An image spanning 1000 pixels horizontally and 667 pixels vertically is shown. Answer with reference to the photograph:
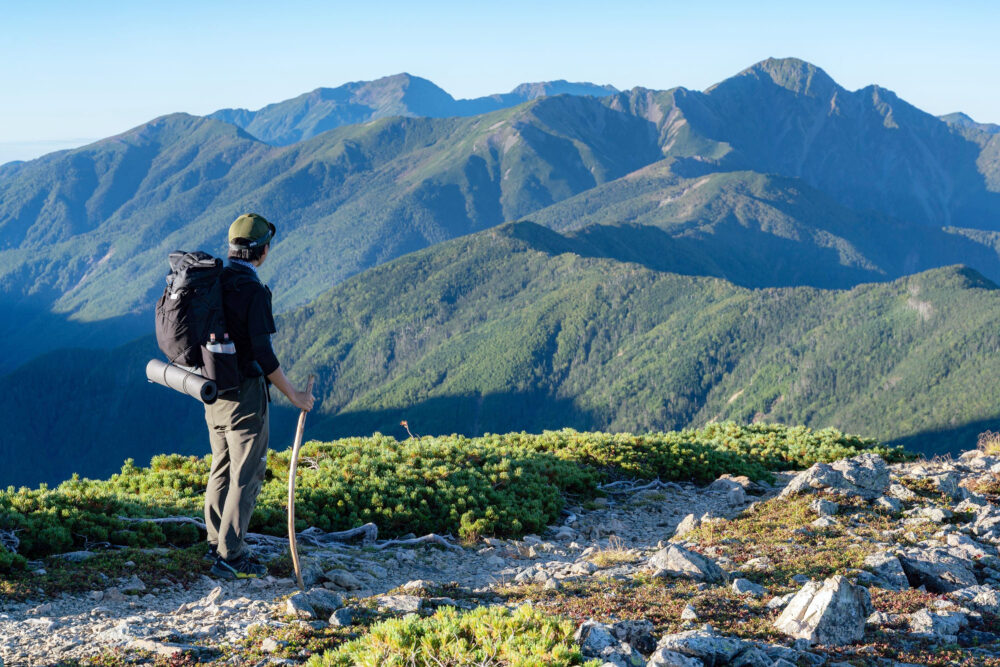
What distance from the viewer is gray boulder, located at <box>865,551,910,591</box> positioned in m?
10.5

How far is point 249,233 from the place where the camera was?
34.0 ft

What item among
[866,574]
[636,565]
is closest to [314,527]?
[636,565]

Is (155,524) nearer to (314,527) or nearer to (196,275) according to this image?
(314,527)

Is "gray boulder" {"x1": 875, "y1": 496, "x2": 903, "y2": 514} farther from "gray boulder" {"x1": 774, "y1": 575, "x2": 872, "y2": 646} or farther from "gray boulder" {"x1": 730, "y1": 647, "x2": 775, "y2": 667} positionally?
"gray boulder" {"x1": 730, "y1": 647, "x2": 775, "y2": 667}

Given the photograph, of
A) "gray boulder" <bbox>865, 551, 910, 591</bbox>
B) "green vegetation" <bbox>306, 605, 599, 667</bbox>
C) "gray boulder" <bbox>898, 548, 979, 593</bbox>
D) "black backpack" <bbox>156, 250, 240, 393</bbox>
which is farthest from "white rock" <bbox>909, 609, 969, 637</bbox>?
"black backpack" <bbox>156, 250, 240, 393</bbox>

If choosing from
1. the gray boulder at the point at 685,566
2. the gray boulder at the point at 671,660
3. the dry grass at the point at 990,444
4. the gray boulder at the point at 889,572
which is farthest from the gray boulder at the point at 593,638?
the dry grass at the point at 990,444

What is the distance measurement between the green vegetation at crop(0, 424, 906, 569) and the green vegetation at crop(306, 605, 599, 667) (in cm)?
611

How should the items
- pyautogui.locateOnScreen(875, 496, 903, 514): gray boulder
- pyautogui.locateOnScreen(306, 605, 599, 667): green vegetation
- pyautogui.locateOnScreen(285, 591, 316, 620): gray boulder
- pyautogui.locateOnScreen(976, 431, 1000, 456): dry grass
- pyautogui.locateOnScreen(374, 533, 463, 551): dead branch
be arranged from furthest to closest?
1. pyautogui.locateOnScreen(976, 431, 1000, 456): dry grass
2. pyautogui.locateOnScreen(875, 496, 903, 514): gray boulder
3. pyautogui.locateOnScreen(374, 533, 463, 551): dead branch
4. pyautogui.locateOnScreen(285, 591, 316, 620): gray boulder
5. pyautogui.locateOnScreen(306, 605, 599, 667): green vegetation

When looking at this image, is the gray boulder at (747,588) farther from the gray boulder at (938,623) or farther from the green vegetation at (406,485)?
the green vegetation at (406,485)

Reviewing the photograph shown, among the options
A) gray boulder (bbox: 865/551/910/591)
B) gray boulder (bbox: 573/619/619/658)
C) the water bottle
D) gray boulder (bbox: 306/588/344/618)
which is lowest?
gray boulder (bbox: 865/551/910/591)

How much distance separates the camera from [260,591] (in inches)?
422

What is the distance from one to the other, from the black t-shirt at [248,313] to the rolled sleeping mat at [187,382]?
0.60 metres

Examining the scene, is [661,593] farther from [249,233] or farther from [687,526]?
[249,233]

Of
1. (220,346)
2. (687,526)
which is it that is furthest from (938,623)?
(220,346)
